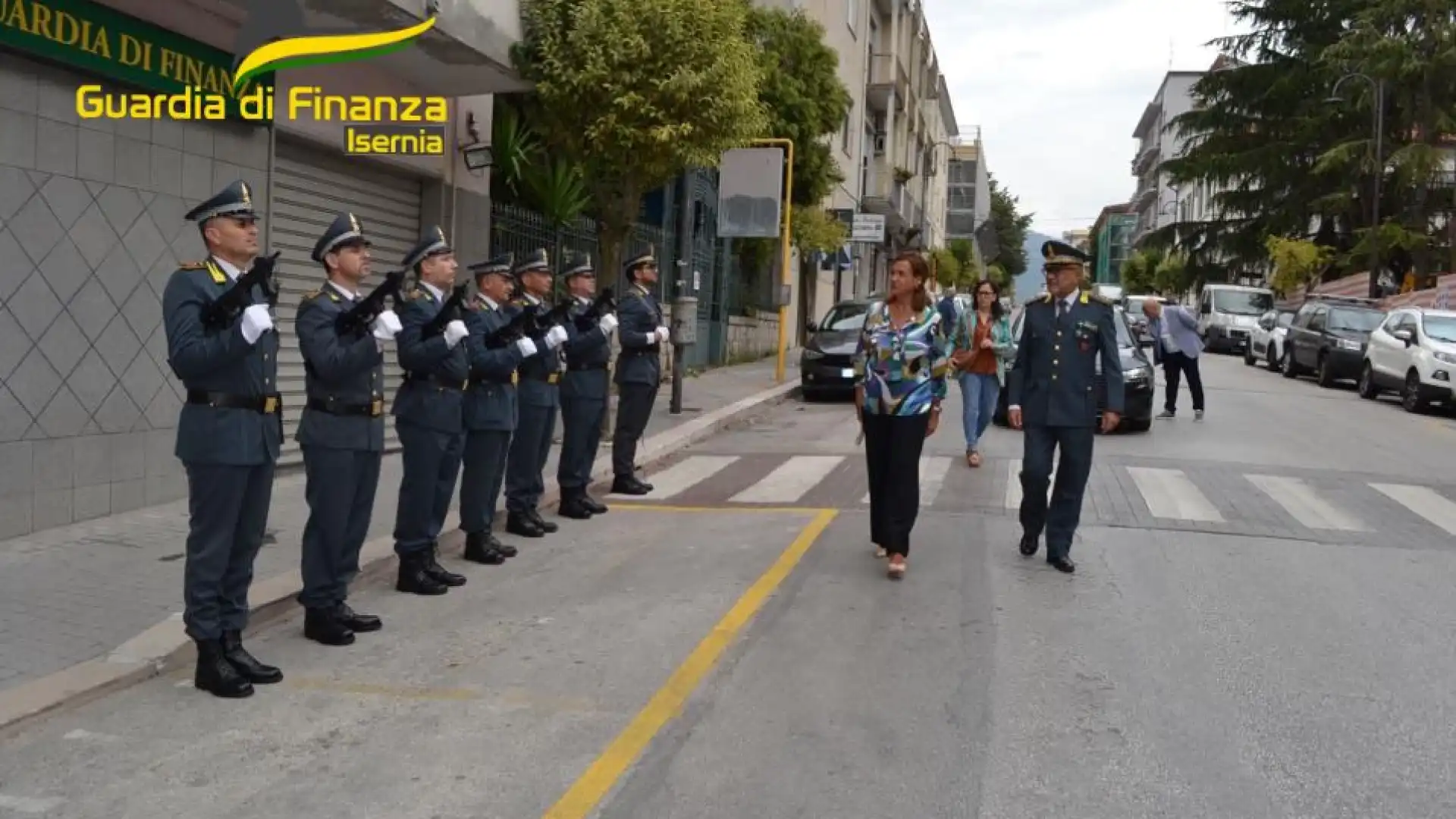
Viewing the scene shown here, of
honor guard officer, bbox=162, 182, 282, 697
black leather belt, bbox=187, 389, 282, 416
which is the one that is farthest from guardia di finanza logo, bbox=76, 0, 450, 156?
black leather belt, bbox=187, 389, 282, 416

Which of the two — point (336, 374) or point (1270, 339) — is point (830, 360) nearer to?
point (336, 374)

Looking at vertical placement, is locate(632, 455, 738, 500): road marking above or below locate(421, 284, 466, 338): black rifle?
below

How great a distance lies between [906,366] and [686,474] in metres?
4.93

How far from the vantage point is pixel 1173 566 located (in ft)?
25.8

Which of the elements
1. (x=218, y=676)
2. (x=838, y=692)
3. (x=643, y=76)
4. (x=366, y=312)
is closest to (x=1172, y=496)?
(x=838, y=692)

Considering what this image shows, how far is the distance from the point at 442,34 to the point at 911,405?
537cm

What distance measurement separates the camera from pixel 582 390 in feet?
30.5

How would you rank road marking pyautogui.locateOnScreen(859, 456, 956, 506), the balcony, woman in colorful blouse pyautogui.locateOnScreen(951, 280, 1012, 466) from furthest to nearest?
the balcony → woman in colorful blouse pyautogui.locateOnScreen(951, 280, 1012, 466) → road marking pyautogui.locateOnScreen(859, 456, 956, 506)

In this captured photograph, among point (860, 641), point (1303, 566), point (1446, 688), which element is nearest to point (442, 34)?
point (860, 641)

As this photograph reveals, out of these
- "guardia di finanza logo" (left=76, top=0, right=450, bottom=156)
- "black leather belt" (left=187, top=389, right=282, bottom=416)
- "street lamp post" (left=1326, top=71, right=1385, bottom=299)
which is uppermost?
"street lamp post" (left=1326, top=71, right=1385, bottom=299)

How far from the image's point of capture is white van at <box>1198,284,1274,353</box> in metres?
37.2

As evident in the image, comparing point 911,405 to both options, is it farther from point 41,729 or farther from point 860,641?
point 41,729

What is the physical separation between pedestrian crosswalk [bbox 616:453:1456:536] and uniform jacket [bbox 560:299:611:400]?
138 cm

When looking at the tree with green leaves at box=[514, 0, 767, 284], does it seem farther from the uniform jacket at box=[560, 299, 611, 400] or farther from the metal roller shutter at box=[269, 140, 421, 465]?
the uniform jacket at box=[560, 299, 611, 400]
